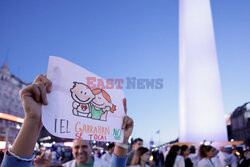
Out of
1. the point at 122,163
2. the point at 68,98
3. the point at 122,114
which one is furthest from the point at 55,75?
the point at 122,163

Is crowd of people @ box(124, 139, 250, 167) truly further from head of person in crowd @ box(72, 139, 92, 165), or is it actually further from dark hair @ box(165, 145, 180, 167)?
head of person in crowd @ box(72, 139, 92, 165)

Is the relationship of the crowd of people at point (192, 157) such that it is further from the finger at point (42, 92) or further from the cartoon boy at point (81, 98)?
the finger at point (42, 92)

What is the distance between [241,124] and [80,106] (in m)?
45.6

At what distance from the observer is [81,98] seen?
5.21 ft

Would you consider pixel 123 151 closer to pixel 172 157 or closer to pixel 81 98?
pixel 81 98

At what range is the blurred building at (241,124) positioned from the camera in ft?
127

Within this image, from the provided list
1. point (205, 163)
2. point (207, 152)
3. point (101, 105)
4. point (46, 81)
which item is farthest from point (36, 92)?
point (207, 152)

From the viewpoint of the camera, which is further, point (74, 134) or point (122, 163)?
point (122, 163)

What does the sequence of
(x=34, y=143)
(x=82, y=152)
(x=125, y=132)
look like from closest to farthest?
(x=34, y=143) → (x=125, y=132) → (x=82, y=152)

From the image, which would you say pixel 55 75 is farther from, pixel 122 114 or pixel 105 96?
pixel 122 114

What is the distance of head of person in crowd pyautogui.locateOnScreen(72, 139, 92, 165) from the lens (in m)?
2.67

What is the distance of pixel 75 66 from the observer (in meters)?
1.56

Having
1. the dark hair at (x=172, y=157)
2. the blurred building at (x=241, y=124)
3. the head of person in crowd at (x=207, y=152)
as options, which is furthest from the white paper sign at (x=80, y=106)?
the blurred building at (x=241, y=124)

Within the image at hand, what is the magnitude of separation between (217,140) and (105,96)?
17.7 metres
